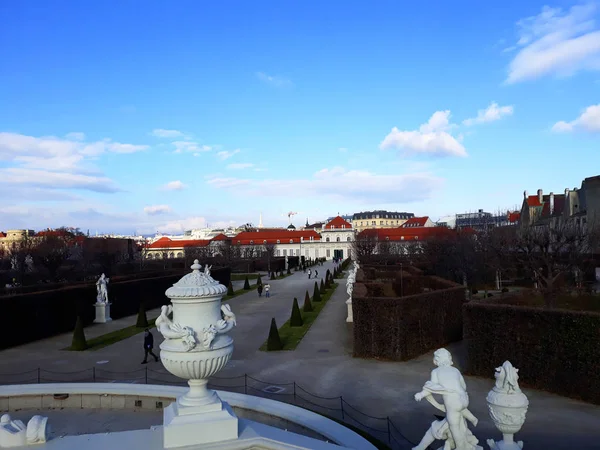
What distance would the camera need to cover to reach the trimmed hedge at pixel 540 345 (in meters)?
10.9

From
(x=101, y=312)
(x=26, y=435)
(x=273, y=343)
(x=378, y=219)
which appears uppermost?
(x=378, y=219)

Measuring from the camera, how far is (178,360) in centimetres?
500

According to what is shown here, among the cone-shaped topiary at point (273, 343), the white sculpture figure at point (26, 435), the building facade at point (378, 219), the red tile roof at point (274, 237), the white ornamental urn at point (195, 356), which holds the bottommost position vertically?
the cone-shaped topiary at point (273, 343)

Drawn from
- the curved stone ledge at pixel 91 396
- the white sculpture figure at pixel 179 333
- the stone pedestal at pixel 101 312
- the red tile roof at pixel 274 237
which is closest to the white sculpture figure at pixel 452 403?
the white sculpture figure at pixel 179 333

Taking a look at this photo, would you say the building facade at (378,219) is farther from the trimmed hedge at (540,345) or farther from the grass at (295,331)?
the trimmed hedge at (540,345)

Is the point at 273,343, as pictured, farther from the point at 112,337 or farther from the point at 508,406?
the point at 508,406

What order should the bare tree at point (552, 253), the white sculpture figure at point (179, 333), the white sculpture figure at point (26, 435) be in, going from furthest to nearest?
the bare tree at point (552, 253)
the white sculpture figure at point (26, 435)
the white sculpture figure at point (179, 333)

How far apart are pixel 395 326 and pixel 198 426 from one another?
1133cm

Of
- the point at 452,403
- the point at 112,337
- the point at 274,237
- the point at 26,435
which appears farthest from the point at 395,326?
the point at 274,237

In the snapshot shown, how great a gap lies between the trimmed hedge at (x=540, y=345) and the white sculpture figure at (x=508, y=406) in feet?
23.8

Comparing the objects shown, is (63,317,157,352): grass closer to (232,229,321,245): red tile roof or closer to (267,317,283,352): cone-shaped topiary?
(267,317,283,352): cone-shaped topiary

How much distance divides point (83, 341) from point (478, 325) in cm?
1471

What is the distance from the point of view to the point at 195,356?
16.5 ft

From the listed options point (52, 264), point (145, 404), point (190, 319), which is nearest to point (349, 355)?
point (145, 404)
